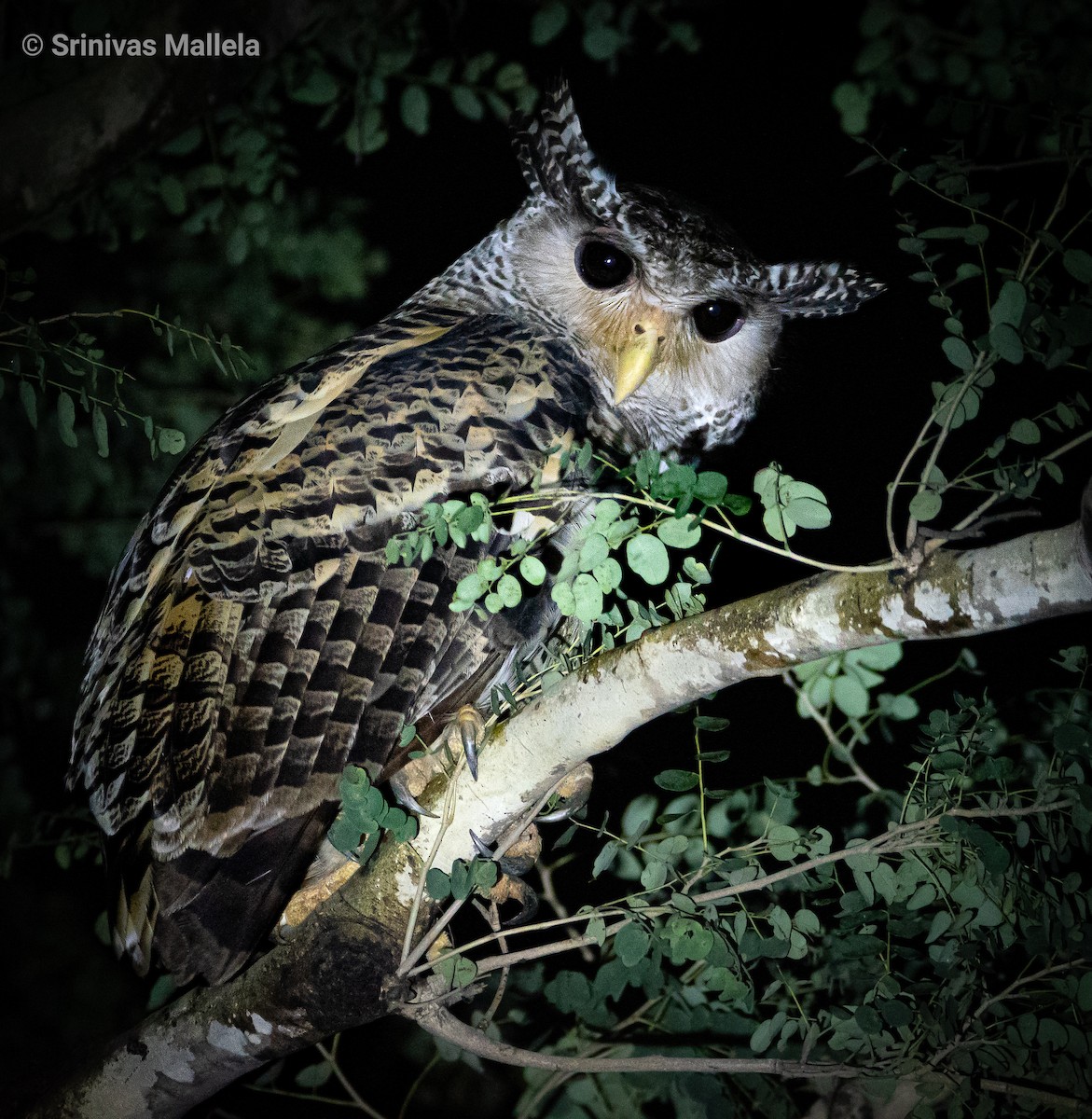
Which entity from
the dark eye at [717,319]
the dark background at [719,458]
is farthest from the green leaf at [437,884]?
the dark eye at [717,319]

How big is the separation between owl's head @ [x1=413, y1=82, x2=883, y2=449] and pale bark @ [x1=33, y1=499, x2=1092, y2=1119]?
0.44 meters

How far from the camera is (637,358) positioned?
1.14 m

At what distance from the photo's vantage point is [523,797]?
900 millimetres

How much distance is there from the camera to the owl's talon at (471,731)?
92 centimetres

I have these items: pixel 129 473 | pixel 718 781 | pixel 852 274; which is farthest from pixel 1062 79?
pixel 129 473

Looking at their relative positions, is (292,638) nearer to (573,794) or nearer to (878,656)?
(573,794)

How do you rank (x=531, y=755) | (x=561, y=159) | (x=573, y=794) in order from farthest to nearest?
(x=561, y=159) → (x=573, y=794) → (x=531, y=755)

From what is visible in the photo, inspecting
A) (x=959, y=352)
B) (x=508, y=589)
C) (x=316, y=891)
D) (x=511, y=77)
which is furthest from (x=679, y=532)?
(x=511, y=77)

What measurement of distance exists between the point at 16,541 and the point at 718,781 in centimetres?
119

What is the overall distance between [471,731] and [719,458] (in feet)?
1.88

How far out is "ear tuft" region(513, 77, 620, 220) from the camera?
117 cm

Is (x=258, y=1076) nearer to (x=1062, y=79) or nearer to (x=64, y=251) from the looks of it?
(x=64, y=251)

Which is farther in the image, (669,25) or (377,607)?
(669,25)

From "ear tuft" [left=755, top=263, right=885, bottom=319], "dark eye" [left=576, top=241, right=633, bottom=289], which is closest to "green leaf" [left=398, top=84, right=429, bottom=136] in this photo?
"dark eye" [left=576, top=241, right=633, bottom=289]
